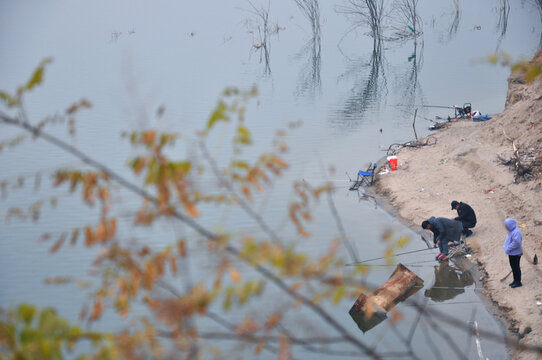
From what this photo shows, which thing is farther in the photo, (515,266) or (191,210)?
(515,266)

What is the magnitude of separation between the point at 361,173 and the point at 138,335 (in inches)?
569

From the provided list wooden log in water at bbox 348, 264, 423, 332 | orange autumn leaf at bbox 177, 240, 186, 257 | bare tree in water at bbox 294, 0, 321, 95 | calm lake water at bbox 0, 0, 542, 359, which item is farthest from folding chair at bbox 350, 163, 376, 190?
orange autumn leaf at bbox 177, 240, 186, 257

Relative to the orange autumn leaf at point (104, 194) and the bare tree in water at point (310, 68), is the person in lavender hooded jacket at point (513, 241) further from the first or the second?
the bare tree in water at point (310, 68)

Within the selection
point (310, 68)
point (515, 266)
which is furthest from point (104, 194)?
point (310, 68)

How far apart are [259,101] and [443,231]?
27.6 ft

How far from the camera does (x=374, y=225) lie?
1404 centimetres

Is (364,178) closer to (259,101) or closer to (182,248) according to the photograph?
(259,101)

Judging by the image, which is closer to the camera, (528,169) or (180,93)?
(528,169)

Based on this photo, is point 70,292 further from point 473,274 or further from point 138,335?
point 138,335

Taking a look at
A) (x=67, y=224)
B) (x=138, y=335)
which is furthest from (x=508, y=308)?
(x=67, y=224)

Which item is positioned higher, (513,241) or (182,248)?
(513,241)

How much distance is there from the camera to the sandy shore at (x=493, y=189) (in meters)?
9.79

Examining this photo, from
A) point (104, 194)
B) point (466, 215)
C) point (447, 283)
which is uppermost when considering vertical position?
point (466, 215)

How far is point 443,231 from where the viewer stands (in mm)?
11383
